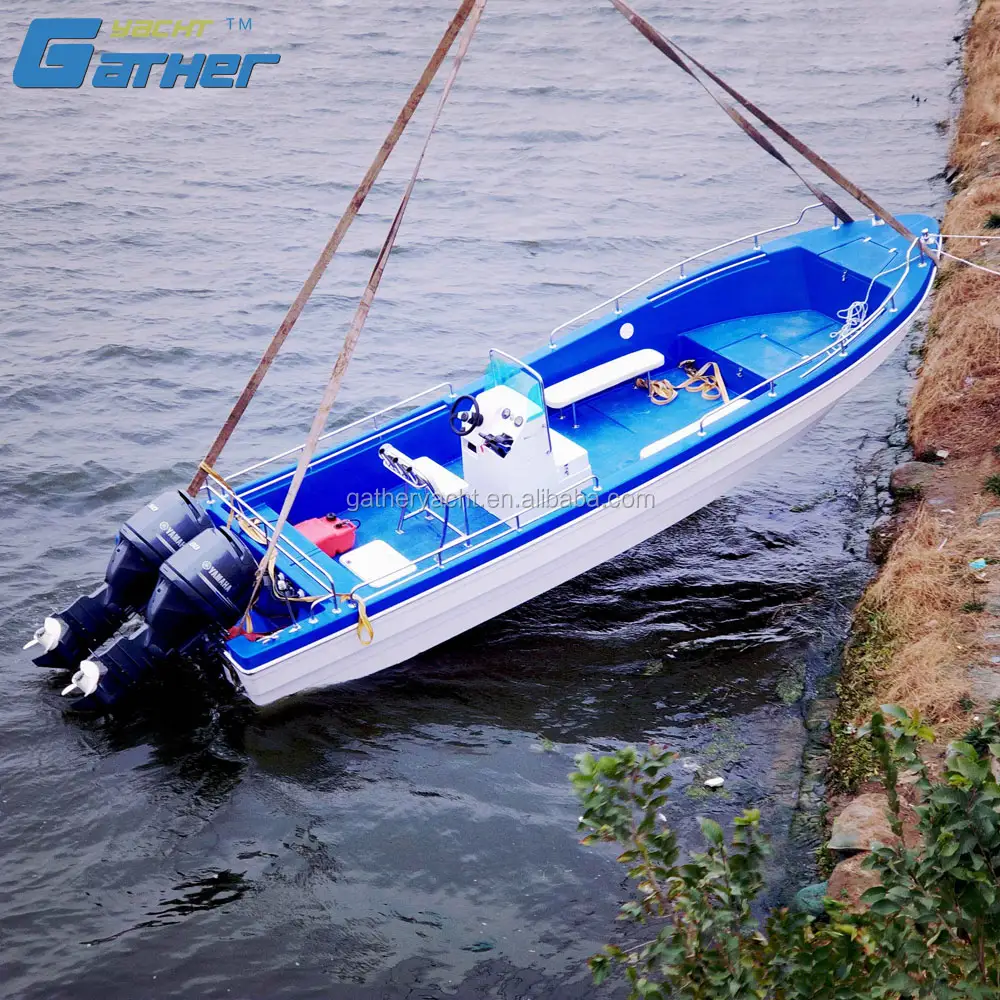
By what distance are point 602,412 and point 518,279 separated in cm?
532

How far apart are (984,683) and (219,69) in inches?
737

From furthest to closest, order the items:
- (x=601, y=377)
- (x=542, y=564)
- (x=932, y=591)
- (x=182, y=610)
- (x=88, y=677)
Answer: (x=601, y=377) < (x=542, y=564) < (x=932, y=591) < (x=88, y=677) < (x=182, y=610)

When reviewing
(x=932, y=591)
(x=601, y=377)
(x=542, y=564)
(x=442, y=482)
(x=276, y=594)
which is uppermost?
(x=601, y=377)

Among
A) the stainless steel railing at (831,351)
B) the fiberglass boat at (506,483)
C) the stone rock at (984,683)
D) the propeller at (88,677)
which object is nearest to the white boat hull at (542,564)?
the fiberglass boat at (506,483)

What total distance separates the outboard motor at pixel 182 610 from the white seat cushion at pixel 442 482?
163 cm

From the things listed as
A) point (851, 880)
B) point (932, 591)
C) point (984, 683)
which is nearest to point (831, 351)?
point (932, 591)

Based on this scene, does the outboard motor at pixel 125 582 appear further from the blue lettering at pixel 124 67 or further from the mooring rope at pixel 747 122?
the blue lettering at pixel 124 67

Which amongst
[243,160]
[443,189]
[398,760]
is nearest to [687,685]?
[398,760]

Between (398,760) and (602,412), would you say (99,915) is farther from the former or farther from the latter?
(602,412)

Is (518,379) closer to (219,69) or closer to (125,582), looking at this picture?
(125,582)

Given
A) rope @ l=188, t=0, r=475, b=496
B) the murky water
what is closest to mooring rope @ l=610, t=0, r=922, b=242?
rope @ l=188, t=0, r=475, b=496

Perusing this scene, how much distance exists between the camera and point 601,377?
10.8m

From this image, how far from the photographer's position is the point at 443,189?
17750mm

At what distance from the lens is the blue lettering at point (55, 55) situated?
67.4ft
